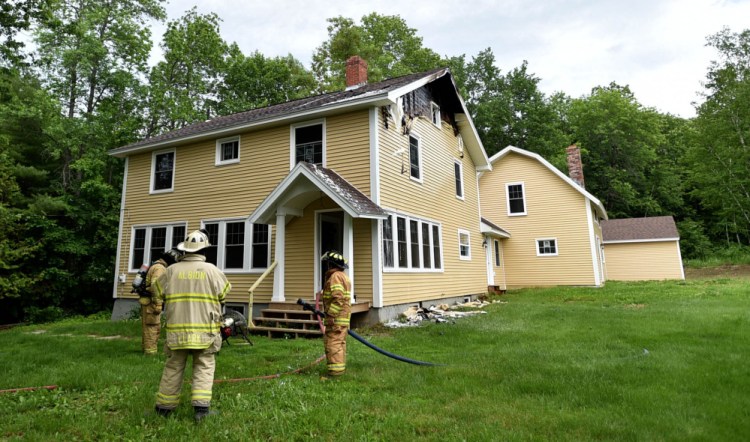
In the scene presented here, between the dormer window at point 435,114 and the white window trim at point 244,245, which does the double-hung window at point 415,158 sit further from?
the white window trim at point 244,245

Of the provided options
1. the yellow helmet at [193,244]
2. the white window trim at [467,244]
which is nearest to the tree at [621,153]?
the white window trim at [467,244]

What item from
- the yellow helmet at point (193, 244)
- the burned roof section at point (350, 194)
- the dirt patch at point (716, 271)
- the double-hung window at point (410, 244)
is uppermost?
the burned roof section at point (350, 194)

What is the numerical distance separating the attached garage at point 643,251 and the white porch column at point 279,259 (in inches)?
850

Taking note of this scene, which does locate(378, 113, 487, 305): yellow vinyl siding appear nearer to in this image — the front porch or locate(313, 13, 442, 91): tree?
the front porch

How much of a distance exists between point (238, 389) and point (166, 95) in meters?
22.6

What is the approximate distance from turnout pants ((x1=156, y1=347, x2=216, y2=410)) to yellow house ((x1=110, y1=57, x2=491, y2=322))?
5533 millimetres

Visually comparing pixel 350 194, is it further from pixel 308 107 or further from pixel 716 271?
pixel 716 271

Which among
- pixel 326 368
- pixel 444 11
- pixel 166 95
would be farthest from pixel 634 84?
pixel 326 368

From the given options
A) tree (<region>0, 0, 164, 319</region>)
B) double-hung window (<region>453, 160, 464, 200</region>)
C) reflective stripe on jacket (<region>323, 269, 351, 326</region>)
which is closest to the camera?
reflective stripe on jacket (<region>323, 269, 351, 326</region>)

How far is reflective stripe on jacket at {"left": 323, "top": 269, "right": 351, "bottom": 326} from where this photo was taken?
19.0 feet

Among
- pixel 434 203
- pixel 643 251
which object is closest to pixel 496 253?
pixel 434 203

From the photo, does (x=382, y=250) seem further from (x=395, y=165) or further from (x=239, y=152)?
(x=239, y=152)

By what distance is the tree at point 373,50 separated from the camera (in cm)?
2984

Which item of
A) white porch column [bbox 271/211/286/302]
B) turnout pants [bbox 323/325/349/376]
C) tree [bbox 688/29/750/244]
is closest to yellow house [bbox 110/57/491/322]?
white porch column [bbox 271/211/286/302]
